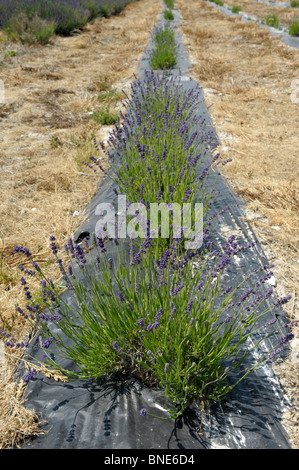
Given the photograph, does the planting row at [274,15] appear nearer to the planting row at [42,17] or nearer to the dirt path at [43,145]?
the dirt path at [43,145]

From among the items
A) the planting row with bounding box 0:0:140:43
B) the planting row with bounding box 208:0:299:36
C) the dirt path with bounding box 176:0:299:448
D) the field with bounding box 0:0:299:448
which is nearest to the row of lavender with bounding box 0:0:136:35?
the planting row with bounding box 0:0:140:43

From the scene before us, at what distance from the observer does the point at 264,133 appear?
17.4 ft

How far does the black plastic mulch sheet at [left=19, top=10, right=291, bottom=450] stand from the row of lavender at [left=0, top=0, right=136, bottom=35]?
40.1 ft

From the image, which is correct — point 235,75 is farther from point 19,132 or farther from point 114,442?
point 114,442

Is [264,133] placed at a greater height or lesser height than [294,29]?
lesser

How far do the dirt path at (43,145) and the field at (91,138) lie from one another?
0.04 ft

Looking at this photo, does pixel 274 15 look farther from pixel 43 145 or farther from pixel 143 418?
pixel 143 418

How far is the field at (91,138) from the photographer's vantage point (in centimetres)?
276

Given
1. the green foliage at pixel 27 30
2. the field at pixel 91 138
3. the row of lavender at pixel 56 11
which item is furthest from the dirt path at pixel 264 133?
the row of lavender at pixel 56 11

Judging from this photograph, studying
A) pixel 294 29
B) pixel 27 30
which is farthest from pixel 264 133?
pixel 27 30

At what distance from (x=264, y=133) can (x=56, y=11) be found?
1076cm

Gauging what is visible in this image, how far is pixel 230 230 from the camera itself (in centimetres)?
319

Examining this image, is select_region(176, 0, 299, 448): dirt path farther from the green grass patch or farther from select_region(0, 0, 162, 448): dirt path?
select_region(0, 0, 162, 448): dirt path

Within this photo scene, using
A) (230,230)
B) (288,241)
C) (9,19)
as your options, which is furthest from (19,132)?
(9,19)
